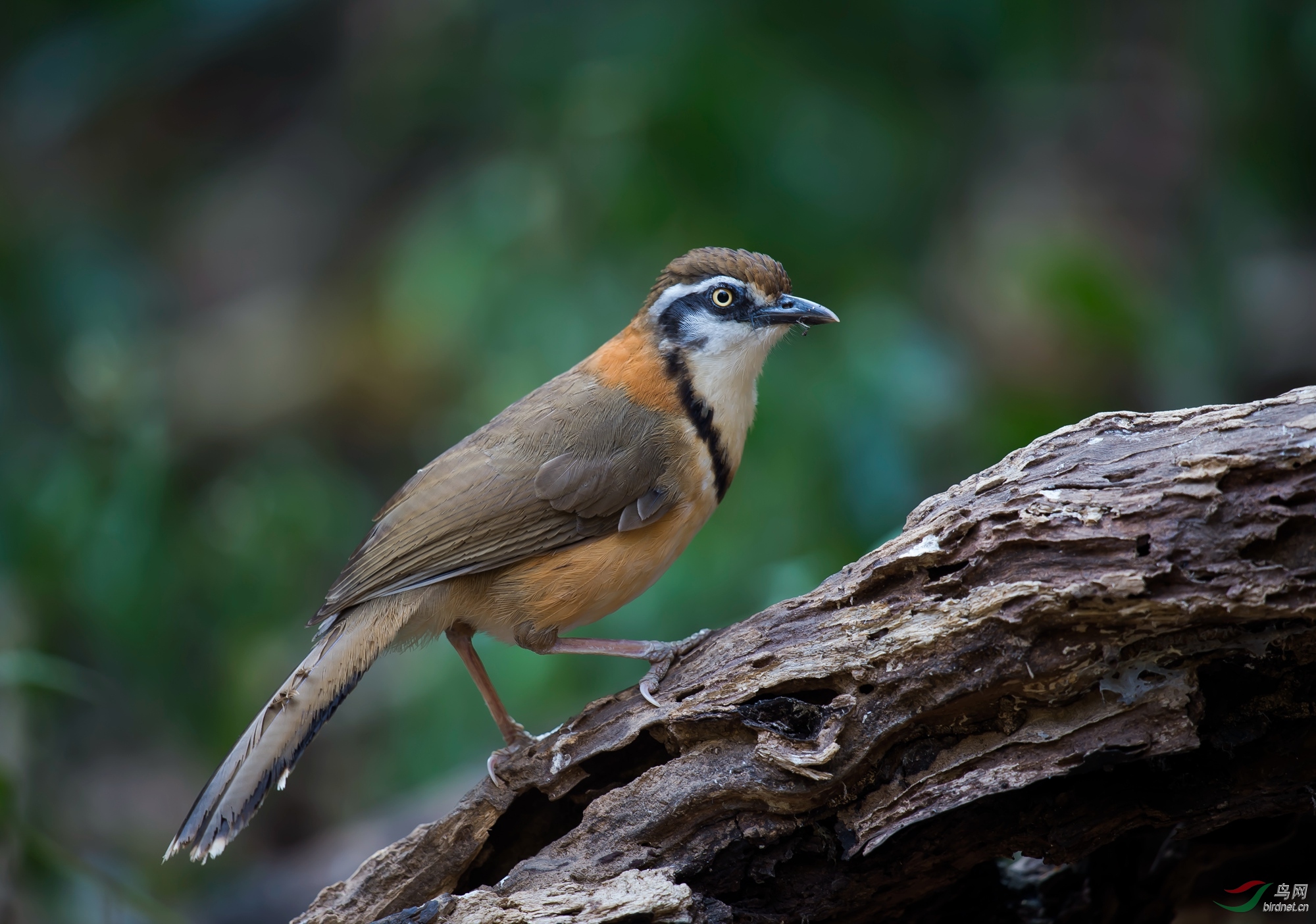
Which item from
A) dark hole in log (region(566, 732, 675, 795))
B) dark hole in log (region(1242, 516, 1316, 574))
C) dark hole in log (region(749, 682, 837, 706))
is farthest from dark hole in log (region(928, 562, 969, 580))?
dark hole in log (region(566, 732, 675, 795))

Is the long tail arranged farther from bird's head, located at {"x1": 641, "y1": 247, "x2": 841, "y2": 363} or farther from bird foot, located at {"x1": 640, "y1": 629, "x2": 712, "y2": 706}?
bird's head, located at {"x1": 641, "y1": 247, "x2": 841, "y2": 363}

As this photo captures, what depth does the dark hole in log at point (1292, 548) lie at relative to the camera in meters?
2.66

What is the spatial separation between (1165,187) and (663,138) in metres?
6.08

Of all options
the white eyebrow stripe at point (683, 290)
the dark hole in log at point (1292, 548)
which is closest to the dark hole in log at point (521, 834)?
the white eyebrow stripe at point (683, 290)

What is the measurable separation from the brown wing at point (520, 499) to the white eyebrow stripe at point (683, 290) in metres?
0.46

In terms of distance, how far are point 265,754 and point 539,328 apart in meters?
3.06

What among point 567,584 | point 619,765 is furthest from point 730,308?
point 619,765

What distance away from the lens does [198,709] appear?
20.9 feet

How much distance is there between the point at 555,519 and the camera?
429 cm

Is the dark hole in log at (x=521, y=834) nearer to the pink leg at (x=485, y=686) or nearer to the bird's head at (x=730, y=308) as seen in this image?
the pink leg at (x=485, y=686)

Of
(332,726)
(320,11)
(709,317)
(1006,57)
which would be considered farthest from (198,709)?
(320,11)

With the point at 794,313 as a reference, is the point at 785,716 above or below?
below

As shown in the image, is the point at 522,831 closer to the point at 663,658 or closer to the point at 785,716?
the point at 663,658

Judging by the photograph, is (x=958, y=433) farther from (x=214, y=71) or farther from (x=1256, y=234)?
(x=214, y=71)
